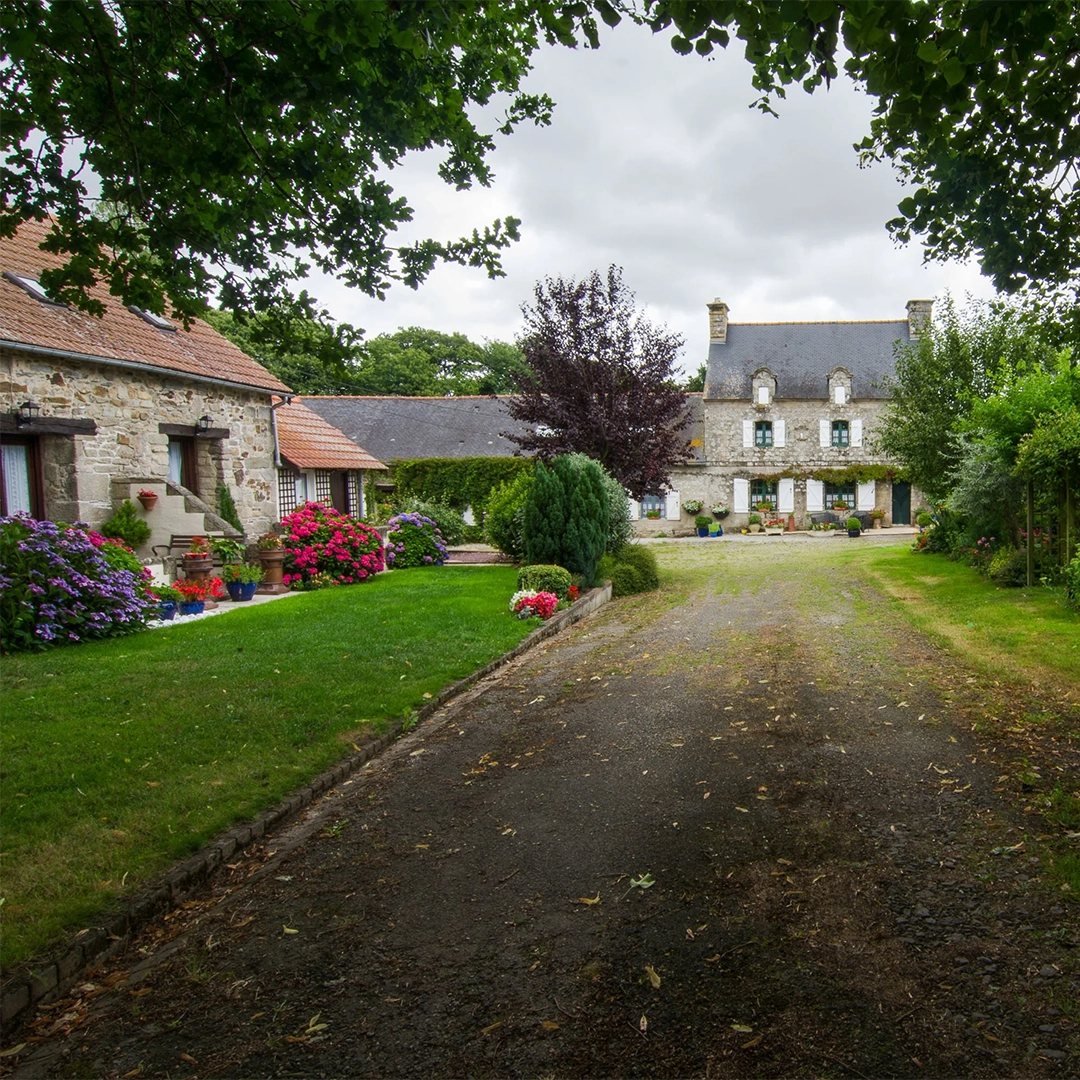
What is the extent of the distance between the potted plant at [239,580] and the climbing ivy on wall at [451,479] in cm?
1391

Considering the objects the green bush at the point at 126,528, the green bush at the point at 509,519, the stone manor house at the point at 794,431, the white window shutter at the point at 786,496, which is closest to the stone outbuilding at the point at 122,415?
the green bush at the point at 126,528

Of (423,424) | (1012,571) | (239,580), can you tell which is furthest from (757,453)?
(239,580)

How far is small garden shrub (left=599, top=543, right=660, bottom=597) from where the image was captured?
15578 mm

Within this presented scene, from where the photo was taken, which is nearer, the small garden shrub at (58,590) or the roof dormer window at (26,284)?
the small garden shrub at (58,590)

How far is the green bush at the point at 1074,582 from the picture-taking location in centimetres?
1034

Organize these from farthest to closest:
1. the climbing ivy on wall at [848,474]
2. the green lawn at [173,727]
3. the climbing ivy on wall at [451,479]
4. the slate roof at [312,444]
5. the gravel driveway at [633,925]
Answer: the climbing ivy on wall at [848,474] < the climbing ivy on wall at [451,479] < the slate roof at [312,444] < the green lawn at [173,727] < the gravel driveway at [633,925]

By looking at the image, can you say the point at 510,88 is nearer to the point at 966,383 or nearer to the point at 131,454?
the point at 131,454

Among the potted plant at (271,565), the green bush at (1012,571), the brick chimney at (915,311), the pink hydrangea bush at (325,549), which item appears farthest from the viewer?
the brick chimney at (915,311)

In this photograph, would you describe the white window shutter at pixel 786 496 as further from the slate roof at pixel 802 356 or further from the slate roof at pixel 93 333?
the slate roof at pixel 93 333

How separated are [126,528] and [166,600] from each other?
1.60 m

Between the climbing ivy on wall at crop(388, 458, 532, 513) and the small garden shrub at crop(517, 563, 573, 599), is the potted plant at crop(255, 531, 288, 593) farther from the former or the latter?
the climbing ivy on wall at crop(388, 458, 532, 513)

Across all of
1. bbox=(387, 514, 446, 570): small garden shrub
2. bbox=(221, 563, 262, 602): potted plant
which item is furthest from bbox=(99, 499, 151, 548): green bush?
bbox=(387, 514, 446, 570): small garden shrub

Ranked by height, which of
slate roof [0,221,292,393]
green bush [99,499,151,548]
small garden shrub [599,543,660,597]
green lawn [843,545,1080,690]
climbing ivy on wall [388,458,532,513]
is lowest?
green lawn [843,545,1080,690]

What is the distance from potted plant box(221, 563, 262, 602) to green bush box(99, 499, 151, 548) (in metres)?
1.46
